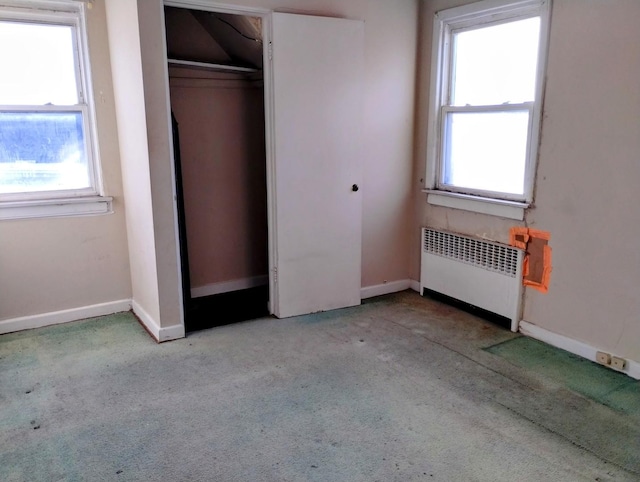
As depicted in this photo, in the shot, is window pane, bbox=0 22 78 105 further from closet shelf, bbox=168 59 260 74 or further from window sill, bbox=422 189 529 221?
window sill, bbox=422 189 529 221

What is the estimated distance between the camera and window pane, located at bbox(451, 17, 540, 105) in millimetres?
3238

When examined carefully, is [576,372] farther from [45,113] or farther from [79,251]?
[45,113]

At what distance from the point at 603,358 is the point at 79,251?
11.7 feet

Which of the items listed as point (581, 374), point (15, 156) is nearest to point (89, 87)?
point (15, 156)

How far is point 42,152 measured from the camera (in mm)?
3430

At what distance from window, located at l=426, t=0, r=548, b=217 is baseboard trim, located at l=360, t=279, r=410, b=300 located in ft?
2.86

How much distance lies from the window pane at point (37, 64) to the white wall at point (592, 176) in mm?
3221

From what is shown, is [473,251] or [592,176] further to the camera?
[473,251]

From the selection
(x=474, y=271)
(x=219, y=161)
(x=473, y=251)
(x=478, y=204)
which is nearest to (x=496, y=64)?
(x=478, y=204)

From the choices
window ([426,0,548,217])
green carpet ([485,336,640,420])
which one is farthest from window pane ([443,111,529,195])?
green carpet ([485,336,640,420])

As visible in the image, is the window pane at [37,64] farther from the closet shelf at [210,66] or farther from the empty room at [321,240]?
the closet shelf at [210,66]

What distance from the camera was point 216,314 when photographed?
12.6 ft

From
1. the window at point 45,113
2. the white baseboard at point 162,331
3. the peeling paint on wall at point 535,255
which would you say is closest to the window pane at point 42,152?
the window at point 45,113

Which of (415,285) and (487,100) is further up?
(487,100)
